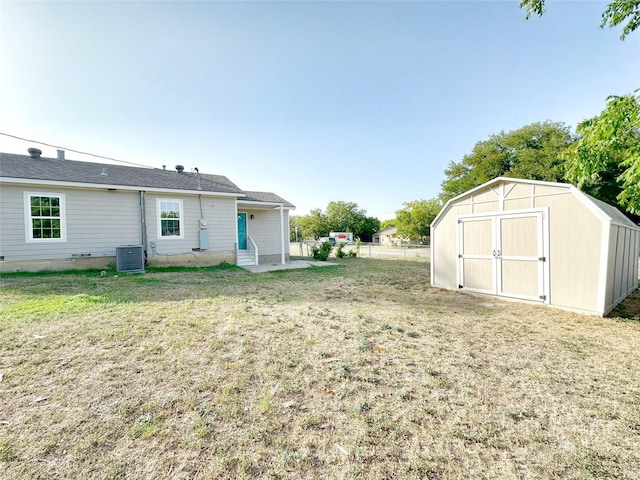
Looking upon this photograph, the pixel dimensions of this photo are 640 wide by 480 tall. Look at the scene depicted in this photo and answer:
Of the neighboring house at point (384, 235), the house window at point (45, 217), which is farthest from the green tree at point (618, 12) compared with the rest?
the neighboring house at point (384, 235)

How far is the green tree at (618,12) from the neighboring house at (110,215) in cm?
1029

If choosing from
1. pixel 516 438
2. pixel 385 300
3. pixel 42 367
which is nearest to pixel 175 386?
pixel 42 367

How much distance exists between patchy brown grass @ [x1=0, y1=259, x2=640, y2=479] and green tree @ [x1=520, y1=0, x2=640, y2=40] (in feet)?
18.5

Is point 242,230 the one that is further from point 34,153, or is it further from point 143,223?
point 34,153

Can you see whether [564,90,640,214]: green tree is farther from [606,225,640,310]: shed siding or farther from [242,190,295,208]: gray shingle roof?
[242,190,295,208]: gray shingle roof

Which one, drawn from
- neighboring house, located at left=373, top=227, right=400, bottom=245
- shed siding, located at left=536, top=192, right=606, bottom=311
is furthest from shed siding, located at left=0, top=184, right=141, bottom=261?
neighboring house, located at left=373, top=227, right=400, bottom=245

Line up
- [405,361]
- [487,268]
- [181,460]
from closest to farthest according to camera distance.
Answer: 1. [181,460]
2. [405,361]
3. [487,268]

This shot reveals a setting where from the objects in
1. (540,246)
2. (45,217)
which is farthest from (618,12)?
(45,217)

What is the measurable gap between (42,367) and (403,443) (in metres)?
3.78

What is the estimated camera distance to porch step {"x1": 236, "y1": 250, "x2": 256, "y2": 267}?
12.1m

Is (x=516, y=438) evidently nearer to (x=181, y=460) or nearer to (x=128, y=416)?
(x=181, y=460)

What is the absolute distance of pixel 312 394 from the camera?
2.47m

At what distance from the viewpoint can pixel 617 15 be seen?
15.8 ft

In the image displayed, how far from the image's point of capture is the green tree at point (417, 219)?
4209cm
